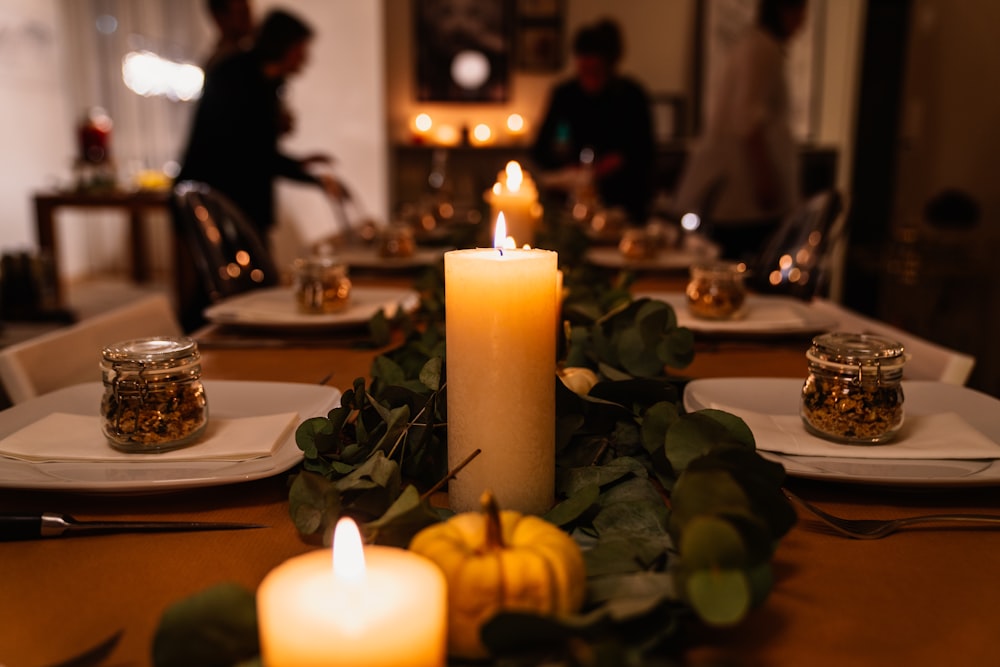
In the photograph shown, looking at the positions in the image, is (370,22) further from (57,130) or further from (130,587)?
(130,587)

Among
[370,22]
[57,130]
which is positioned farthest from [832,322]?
[57,130]

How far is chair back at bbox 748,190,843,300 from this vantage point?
1.81 meters

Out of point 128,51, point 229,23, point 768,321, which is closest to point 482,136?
point 229,23

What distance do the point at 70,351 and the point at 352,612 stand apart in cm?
107

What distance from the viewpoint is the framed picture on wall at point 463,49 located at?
5875 mm

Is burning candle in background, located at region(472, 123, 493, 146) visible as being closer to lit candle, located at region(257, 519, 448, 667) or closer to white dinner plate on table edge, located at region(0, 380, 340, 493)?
white dinner plate on table edge, located at region(0, 380, 340, 493)

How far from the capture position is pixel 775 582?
506 millimetres

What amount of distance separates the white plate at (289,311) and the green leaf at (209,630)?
778 mm

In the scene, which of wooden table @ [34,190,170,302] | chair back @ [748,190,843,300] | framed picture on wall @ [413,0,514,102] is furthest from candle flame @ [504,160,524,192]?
framed picture on wall @ [413,0,514,102]

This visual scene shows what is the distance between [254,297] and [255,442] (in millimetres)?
803

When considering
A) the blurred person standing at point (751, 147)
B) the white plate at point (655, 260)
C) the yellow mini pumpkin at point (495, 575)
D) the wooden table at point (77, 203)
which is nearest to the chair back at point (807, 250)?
the white plate at point (655, 260)

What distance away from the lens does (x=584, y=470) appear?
61 centimetres

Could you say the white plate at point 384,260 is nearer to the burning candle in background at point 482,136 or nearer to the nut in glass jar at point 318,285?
the nut in glass jar at point 318,285

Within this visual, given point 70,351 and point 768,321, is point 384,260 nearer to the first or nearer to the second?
point 70,351
